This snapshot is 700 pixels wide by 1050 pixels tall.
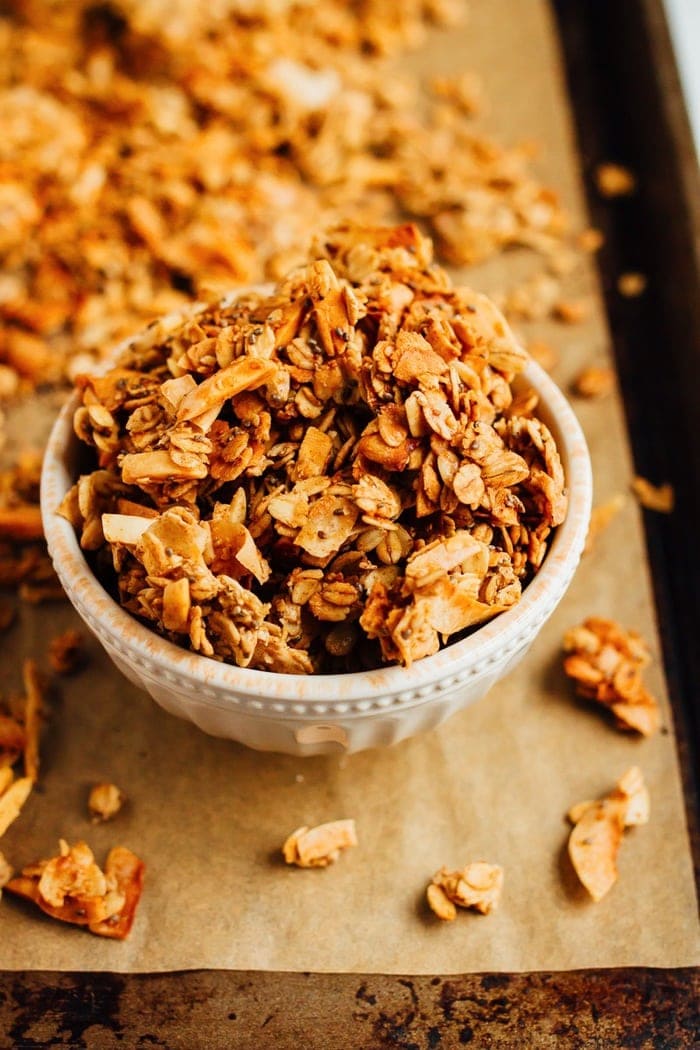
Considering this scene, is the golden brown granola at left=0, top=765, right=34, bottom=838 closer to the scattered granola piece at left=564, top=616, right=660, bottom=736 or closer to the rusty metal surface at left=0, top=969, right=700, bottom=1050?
the rusty metal surface at left=0, top=969, right=700, bottom=1050

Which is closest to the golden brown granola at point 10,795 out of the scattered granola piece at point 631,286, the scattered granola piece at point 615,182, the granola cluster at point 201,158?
the granola cluster at point 201,158

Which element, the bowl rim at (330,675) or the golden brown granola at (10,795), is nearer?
the bowl rim at (330,675)

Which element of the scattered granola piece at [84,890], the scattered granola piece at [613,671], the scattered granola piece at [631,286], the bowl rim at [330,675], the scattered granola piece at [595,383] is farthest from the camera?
the scattered granola piece at [631,286]

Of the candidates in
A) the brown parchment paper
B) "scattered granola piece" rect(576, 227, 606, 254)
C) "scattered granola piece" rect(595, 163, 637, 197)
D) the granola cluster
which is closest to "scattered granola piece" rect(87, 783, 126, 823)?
the brown parchment paper

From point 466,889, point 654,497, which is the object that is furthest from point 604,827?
point 654,497

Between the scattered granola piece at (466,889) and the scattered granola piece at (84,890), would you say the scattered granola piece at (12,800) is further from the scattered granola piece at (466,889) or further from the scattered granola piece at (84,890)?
the scattered granola piece at (466,889)

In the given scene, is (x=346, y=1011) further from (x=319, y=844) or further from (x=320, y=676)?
(x=320, y=676)
